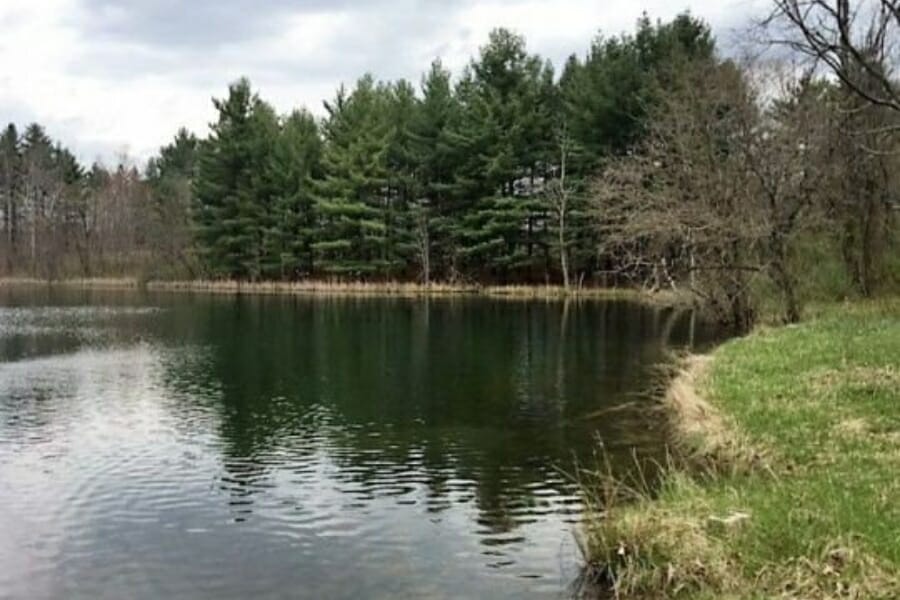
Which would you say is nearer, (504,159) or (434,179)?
(504,159)

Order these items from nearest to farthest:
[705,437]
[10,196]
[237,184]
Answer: [705,437] → [237,184] → [10,196]

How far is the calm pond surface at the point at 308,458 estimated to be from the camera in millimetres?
11086

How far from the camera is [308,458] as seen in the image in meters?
16.9

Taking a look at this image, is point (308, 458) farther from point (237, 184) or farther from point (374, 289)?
point (237, 184)

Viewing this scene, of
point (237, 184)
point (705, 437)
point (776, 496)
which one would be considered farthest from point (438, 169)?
point (776, 496)

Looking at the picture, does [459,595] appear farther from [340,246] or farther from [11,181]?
[11,181]

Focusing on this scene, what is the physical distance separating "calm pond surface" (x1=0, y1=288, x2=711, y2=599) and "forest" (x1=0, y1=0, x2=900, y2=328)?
4729 mm

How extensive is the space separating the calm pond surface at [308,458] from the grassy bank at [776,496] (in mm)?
1118

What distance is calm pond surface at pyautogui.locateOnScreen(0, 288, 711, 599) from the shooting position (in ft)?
36.4

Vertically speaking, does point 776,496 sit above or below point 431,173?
below

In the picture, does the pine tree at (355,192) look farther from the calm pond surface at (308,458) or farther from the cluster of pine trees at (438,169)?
the calm pond surface at (308,458)

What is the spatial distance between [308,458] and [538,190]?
1857 inches

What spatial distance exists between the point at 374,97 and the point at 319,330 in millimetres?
33408

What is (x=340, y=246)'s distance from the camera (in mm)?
65438
